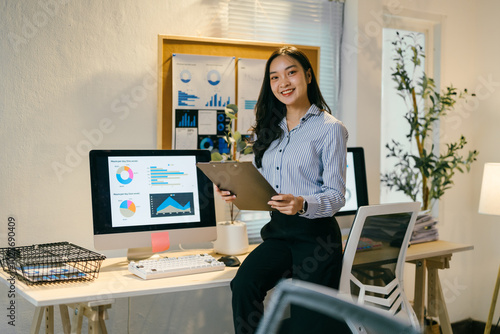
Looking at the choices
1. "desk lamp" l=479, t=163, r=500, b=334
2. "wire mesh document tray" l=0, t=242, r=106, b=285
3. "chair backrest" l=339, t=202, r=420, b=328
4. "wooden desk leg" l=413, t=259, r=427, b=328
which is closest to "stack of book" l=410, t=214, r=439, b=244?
"wooden desk leg" l=413, t=259, r=427, b=328

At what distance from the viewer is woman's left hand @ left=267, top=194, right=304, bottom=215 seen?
1.90m

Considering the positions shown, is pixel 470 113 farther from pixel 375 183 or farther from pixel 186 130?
pixel 186 130

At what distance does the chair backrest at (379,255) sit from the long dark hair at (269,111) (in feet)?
1.77

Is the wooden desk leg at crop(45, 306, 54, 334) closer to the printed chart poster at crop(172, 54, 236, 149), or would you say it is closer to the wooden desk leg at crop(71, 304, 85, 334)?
the wooden desk leg at crop(71, 304, 85, 334)

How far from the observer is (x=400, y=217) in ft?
6.91

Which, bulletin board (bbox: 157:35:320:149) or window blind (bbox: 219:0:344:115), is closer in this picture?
bulletin board (bbox: 157:35:320:149)

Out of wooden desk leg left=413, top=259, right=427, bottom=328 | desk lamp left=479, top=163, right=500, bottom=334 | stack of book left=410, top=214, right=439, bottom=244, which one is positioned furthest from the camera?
desk lamp left=479, top=163, right=500, bottom=334

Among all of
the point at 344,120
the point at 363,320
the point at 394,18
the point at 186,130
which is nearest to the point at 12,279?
the point at 186,130

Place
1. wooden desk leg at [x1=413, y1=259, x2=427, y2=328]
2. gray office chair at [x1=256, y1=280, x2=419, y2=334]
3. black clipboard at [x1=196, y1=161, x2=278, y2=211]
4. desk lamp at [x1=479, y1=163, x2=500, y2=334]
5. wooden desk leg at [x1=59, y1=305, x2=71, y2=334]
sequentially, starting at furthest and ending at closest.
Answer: desk lamp at [x1=479, y1=163, x2=500, y2=334] → wooden desk leg at [x1=413, y1=259, x2=427, y2=328] → wooden desk leg at [x1=59, y1=305, x2=71, y2=334] → black clipboard at [x1=196, y1=161, x2=278, y2=211] → gray office chair at [x1=256, y1=280, x2=419, y2=334]

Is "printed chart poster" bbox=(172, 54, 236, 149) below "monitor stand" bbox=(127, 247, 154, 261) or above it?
above

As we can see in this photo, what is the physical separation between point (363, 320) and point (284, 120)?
1774 mm

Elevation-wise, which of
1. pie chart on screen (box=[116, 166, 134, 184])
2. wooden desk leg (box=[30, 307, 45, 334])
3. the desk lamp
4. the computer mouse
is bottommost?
wooden desk leg (box=[30, 307, 45, 334])

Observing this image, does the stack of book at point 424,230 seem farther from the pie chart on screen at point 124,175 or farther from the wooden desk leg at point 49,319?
the wooden desk leg at point 49,319

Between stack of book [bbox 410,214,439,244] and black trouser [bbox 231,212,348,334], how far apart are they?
935 millimetres
